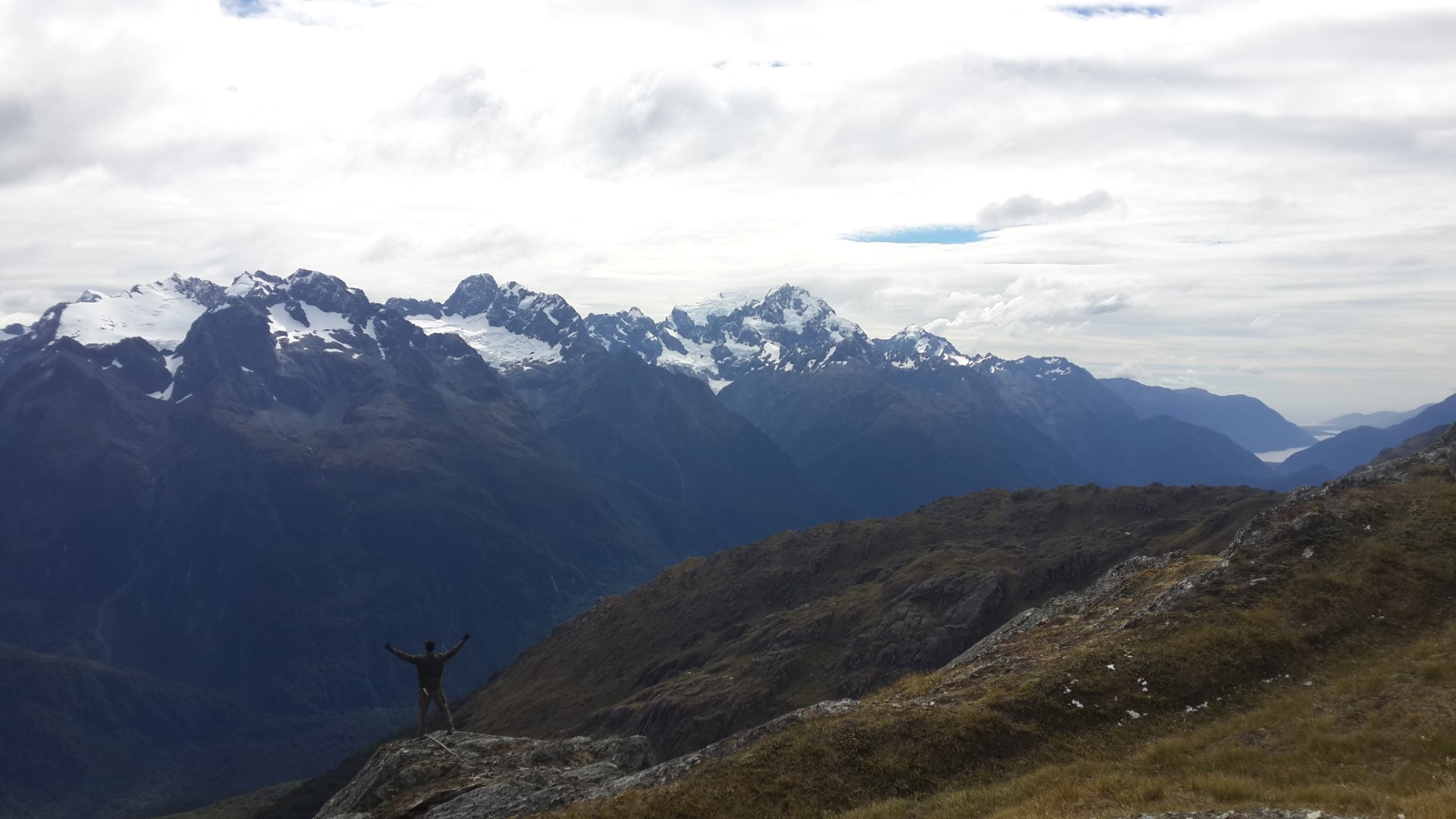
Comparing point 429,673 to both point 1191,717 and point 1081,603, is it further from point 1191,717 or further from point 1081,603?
point 1081,603

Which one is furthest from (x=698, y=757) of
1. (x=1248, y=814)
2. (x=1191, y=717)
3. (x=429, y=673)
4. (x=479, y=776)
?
(x=1191, y=717)

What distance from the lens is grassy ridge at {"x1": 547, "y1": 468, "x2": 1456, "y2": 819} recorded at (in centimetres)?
2703

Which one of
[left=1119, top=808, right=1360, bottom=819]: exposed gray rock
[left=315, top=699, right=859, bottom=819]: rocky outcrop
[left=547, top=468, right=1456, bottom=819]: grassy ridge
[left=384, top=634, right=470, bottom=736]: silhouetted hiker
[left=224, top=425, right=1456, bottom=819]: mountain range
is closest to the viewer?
[left=1119, top=808, right=1360, bottom=819]: exposed gray rock

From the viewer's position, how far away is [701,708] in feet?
546

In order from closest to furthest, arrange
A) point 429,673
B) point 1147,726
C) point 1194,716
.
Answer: point 1147,726 < point 1194,716 < point 429,673

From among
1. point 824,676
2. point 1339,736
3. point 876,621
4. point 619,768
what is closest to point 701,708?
Result: point 824,676

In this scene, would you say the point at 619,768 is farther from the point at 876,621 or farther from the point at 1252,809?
the point at 876,621

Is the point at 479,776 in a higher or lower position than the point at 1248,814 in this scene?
lower

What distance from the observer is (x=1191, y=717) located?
1300 inches

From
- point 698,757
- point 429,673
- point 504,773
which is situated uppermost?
point 429,673

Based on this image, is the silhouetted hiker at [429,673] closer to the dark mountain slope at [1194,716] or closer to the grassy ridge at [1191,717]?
the dark mountain slope at [1194,716]

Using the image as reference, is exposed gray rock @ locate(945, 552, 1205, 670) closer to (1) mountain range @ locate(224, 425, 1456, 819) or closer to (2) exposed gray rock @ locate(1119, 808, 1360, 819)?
(1) mountain range @ locate(224, 425, 1456, 819)

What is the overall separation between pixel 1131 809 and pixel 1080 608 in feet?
98.9

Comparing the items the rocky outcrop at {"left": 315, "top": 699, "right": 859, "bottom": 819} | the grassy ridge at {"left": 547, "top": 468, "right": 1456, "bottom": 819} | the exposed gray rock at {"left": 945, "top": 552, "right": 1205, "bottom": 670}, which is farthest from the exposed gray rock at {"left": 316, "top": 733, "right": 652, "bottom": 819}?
the exposed gray rock at {"left": 945, "top": 552, "right": 1205, "bottom": 670}
